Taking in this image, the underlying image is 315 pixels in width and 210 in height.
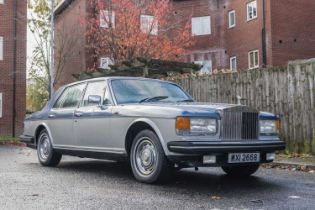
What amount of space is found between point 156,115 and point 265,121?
161 centimetres

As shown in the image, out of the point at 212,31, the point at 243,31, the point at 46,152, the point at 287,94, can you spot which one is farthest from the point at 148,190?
the point at 212,31

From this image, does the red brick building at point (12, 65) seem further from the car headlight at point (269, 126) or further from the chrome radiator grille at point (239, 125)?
the chrome radiator grille at point (239, 125)

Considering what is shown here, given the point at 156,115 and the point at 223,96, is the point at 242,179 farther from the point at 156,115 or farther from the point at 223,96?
the point at 223,96

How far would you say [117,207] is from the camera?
16.1 ft

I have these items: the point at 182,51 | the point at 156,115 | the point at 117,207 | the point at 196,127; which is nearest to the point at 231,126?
the point at 196,127

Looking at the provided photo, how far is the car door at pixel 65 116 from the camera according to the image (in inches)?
320

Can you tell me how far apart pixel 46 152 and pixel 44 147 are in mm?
139

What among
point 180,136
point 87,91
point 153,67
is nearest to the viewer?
point 180,136

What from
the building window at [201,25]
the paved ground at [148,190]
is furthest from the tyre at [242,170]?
the building window at [201,25]

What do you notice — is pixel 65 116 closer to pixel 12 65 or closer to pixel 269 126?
pixel 269 126

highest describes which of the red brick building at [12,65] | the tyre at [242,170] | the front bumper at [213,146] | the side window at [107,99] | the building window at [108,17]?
the building window at [108,17]

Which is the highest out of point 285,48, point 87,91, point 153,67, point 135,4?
point 135,4

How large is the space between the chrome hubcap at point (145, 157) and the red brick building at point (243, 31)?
16064 mm

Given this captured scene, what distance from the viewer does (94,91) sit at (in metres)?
7.87
